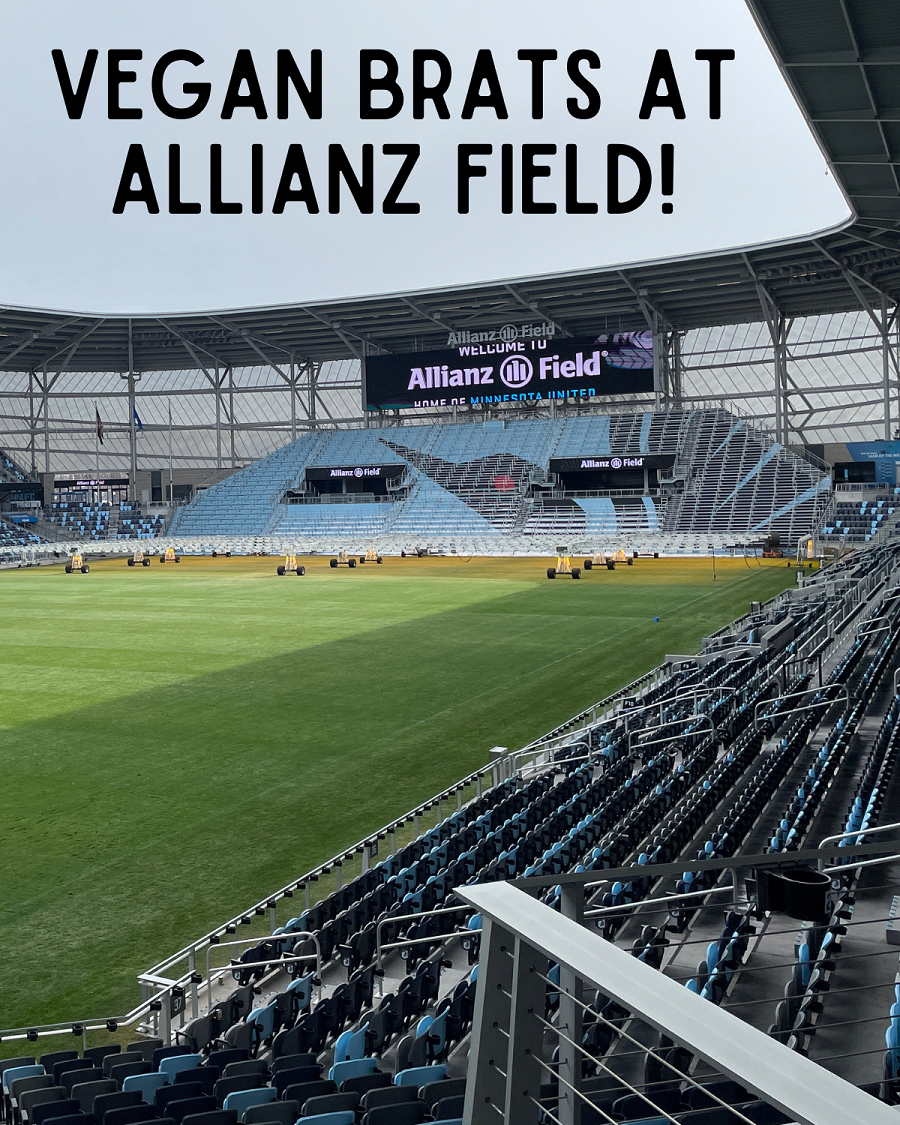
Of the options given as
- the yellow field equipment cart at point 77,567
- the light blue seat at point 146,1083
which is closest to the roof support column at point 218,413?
the yellow field equipment cart at point 77,567

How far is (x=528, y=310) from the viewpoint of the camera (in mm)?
83938

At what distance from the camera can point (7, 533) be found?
83.2 metres

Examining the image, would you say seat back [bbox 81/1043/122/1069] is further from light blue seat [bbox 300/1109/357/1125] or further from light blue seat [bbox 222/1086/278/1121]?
light blue seat [bbox 300/1109/357/1125]

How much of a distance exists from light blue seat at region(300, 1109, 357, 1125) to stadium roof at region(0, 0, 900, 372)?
103 feet

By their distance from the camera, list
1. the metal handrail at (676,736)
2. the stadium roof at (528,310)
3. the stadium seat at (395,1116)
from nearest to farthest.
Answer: the stadium seat at (395,1116), the metal handrail at (676,736), the stadium roof at (528,310)

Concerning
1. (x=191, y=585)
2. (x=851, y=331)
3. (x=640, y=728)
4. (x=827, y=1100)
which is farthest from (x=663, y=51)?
(x=851, y=331)

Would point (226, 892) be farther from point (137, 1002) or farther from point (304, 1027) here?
point (304, 1027)

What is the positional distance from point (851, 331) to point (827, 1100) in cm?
8251

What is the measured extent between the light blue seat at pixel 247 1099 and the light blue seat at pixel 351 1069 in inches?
27.9

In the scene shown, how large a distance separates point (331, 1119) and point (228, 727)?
15.6 meters

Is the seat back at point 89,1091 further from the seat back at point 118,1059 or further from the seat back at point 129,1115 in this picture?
the seat back at point 118,1059

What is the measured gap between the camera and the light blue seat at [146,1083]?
6.85 metres

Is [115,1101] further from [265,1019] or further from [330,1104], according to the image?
[265,1019]

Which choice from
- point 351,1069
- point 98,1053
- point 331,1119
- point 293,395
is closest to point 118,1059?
point 98,1053
